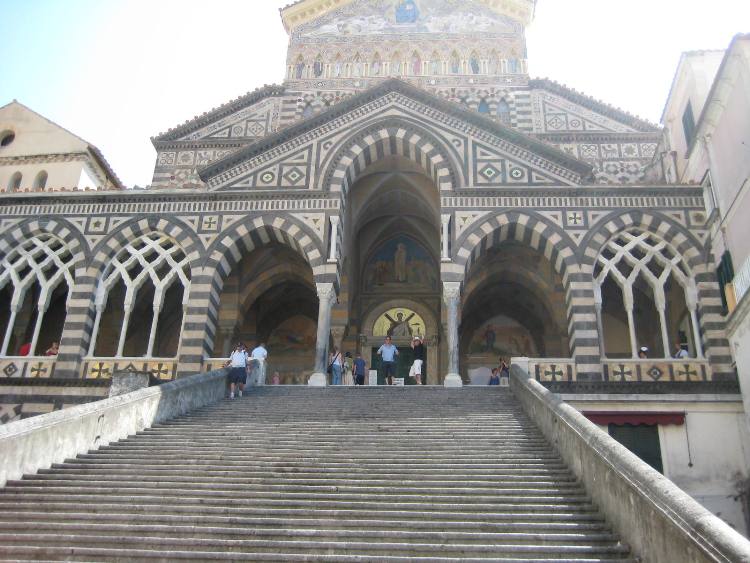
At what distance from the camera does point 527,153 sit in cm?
2211

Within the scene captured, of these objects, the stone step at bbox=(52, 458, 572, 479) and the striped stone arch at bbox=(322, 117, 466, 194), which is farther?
the striped stone arch at bbox=(322, 117, 466, 194)

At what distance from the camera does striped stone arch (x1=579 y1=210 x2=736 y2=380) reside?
18.4 metres

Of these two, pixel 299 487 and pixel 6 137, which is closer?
pixel 299 487

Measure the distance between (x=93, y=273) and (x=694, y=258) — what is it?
1816 centimetres

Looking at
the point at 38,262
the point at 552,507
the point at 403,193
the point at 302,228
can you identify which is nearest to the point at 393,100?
the point at 403,193

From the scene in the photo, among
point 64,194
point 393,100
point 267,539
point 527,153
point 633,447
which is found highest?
point 393,100

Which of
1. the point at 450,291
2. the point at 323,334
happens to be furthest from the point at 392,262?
the point at 323,334

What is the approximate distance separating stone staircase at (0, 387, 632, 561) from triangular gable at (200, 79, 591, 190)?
10.5m

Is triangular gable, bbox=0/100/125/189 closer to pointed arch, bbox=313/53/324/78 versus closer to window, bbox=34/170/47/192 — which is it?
window, bbox=34/170/47/192

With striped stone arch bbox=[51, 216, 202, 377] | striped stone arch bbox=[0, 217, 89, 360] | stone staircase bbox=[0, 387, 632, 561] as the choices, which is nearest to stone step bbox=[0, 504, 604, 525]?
stone staircase bbox=[0, 387, 632, 561]

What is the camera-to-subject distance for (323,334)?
20.2m

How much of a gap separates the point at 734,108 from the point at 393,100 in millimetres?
10540

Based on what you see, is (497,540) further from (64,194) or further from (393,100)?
(64,194)

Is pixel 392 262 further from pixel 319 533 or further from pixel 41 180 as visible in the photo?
pixel 319 533
